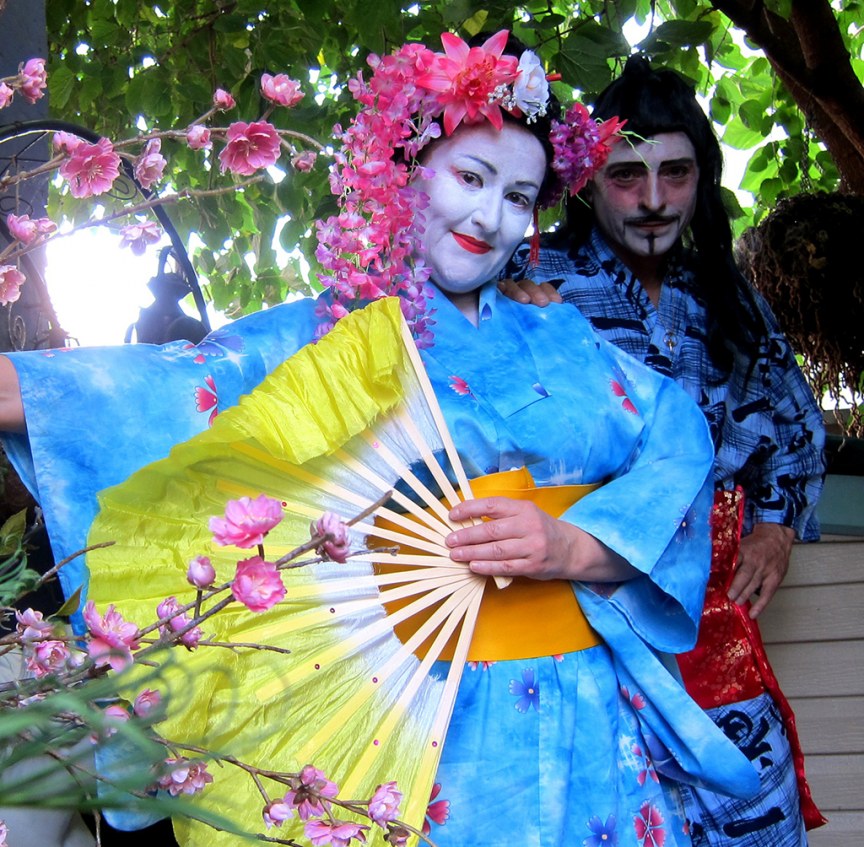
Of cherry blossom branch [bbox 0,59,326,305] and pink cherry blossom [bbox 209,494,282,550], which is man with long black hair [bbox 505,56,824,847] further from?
pink cherry blossom [bbox 209,494,282,550]

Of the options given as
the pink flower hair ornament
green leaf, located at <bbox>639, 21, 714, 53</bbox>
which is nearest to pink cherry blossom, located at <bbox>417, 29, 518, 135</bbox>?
the pink flower hair ornament

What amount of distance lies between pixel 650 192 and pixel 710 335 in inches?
10.0

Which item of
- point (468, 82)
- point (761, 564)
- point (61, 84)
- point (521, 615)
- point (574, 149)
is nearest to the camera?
point (521, 615)

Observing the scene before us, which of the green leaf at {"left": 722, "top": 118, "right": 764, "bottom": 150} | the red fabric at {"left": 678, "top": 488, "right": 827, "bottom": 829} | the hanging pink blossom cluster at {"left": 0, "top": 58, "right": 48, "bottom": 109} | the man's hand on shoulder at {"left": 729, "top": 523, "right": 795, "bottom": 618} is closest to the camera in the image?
the hanging pink blossom cluster at {"left": 0, "top": 58, "right": 48, "bottom": 109}

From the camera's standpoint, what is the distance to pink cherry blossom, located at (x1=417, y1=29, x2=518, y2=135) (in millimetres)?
1350

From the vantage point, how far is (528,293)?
1.55 metres

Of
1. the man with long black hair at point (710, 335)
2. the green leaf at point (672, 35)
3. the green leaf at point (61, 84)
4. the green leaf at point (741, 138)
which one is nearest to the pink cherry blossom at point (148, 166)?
the man with long black hair at point (710, 335)

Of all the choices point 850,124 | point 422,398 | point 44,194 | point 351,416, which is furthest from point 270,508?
point 850,124

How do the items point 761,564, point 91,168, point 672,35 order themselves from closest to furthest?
point 91,168 < point 761,564 < point 672,35

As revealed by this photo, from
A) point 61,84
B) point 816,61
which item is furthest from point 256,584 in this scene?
point 816,61

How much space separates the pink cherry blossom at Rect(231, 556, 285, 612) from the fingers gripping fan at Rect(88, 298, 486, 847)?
291 mm

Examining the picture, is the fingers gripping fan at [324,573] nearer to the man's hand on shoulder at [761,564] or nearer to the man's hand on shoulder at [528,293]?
the man's hand on shoulder at [528,293]

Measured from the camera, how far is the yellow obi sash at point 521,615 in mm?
1226

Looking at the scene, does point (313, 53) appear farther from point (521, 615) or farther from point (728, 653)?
point (521, 615)
